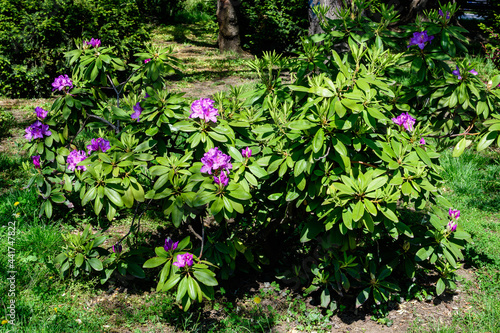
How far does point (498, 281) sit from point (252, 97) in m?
2.29

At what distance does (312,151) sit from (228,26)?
26.1 ft

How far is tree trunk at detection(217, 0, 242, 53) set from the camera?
9383mm

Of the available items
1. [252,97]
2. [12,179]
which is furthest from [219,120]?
[12,179]

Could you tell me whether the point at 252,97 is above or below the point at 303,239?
above

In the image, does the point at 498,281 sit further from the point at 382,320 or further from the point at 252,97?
the point at 252,97

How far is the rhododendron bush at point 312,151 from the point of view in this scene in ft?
7.68

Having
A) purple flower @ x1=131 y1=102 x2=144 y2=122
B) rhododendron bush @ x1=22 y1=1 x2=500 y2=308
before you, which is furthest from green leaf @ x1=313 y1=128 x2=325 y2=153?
purple flower @ x1=131 y1=102 x2=144 y2=122

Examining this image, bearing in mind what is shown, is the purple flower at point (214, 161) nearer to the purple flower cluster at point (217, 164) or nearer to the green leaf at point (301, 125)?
the purple flower cluster at point (217, 164)

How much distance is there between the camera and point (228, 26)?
9.59 m

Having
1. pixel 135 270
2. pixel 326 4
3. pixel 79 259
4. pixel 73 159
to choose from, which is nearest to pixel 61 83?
pixel 73 159

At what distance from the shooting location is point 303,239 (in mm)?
2641

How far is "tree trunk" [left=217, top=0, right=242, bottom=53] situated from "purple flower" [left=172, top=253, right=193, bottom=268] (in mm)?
8055

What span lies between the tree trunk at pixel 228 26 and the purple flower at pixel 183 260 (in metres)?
8.05

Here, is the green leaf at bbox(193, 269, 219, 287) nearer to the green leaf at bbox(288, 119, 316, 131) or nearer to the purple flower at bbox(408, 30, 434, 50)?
the green leaf at bbox(288, 119, 316, 131)
